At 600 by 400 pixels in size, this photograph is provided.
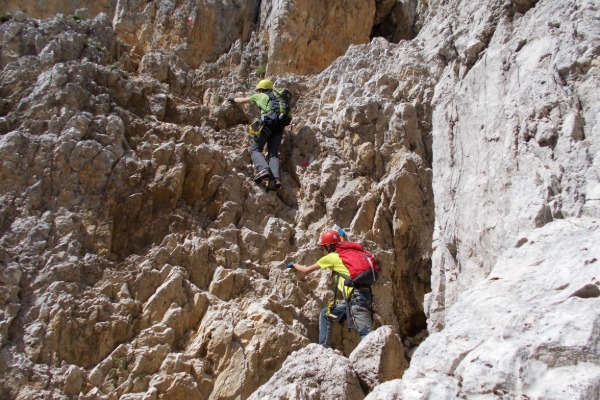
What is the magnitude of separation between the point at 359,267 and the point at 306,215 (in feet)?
8.38

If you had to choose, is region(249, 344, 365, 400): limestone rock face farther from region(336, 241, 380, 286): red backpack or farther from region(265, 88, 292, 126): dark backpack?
region(265, 88, 292, 126): dark backpack

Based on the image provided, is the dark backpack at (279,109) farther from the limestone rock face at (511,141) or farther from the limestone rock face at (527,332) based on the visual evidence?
the limestone rock face at (527,332)

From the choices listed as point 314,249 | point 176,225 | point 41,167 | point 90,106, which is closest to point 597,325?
point 314,249

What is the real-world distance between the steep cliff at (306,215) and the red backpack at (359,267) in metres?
1.06

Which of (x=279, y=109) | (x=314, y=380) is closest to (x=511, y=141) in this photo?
(x=314, y=380)

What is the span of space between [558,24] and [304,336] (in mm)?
5471

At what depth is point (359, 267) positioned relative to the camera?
7891 millimetres

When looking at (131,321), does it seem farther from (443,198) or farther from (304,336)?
(443,198)

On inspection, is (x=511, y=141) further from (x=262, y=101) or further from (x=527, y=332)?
(x=262, y=101)

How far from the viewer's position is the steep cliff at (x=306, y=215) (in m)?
4.81

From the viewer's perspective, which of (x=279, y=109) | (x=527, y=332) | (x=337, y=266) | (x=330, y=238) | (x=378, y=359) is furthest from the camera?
(x=279, y=109)

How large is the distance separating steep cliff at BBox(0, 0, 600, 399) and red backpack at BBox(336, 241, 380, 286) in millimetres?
1064

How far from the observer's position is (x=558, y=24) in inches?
282

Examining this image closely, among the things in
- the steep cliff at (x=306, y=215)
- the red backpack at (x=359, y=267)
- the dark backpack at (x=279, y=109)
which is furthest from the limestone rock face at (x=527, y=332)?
the dark backpack at (x=279, y=109)
